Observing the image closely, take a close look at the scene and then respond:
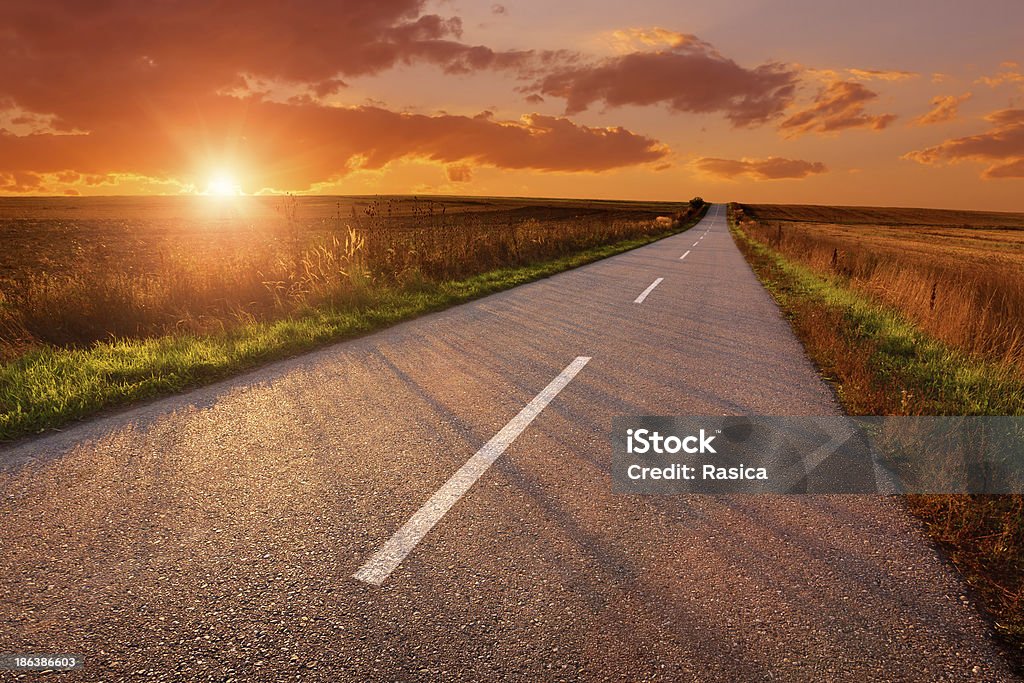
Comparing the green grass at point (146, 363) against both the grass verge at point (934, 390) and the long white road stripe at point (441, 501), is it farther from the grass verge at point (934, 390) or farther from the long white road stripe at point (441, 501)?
the grass verge at point (934, 390)

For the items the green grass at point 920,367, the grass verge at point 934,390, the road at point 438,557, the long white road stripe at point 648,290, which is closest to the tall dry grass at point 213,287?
the road at point 438,557

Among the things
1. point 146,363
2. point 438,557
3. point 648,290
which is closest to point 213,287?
point 146,363

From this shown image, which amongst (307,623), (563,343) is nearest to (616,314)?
(563,343)

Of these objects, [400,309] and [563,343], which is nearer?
[563,343]

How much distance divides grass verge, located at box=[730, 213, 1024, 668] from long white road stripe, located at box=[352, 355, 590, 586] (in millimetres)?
2570

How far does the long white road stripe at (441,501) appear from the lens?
2715mm

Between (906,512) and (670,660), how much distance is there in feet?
6.74

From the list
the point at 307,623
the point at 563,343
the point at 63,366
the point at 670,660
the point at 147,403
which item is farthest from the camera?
the point at 563,343

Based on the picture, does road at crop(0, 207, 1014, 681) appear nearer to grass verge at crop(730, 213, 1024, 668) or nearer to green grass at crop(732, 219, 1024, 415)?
grass verge at crop(730, 213, 1024, 668)

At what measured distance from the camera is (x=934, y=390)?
18.1 ft

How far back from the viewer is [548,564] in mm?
2766

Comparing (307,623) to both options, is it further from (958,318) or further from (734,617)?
(958,318)

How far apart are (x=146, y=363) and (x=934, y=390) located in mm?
7970

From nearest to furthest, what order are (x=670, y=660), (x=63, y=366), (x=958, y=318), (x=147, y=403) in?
1. (x=670, y=660)
2. (x=147, y=403)
3. (x=63, y=366)
4. (x=958, y=318)
